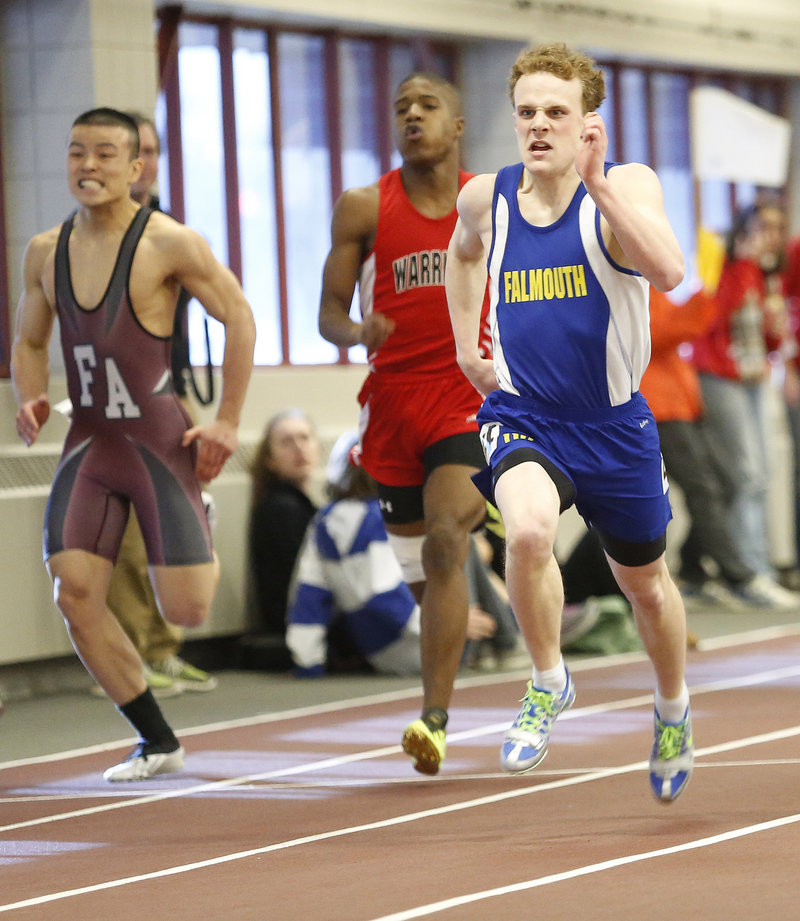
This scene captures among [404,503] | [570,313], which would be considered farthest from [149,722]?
[570,313]

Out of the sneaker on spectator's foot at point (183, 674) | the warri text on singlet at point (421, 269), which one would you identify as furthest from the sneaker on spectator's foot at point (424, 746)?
the sneaker on spectator's foot at point (183, 674)

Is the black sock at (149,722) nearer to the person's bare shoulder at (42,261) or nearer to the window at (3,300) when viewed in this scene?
the person's bare shoulder at (42,261)

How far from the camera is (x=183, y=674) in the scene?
7965 millimetres

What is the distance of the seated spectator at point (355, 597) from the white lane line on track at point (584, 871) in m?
3.50

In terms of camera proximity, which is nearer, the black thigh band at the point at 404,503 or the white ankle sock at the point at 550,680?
the white ankle sock at the point at 550,680

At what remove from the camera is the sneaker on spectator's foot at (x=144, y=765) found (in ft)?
18.1

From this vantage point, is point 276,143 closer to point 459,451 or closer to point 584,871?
point 459,451

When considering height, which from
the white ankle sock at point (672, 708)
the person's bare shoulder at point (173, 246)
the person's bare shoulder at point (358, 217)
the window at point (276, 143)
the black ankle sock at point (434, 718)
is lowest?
the black ankle sock at point (434, 718)

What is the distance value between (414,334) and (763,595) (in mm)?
5154

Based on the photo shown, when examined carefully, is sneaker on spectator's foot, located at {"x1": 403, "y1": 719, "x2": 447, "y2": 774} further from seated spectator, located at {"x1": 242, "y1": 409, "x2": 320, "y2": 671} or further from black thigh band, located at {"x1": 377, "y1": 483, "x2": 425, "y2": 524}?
seated spectator, located at {"x1": 242, "y1": 409, "x2": 320, "y2": 671}

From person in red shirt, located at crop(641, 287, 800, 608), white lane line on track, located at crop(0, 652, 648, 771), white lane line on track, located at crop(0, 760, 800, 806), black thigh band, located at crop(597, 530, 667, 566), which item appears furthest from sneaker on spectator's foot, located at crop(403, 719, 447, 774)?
person in red shirt, located at crop(641, 287, 800, 608)

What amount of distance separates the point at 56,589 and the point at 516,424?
1.71 m

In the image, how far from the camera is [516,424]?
4371mm

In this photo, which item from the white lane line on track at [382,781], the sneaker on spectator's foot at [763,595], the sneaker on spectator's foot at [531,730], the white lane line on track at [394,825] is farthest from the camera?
the sneaker on spectator's foot at [763,595]
